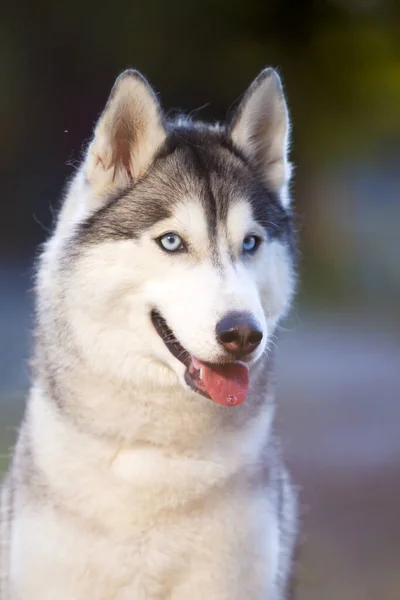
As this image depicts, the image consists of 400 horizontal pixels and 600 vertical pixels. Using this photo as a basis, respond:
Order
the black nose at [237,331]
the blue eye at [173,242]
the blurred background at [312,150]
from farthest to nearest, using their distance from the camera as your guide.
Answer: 1. the blurred background at [312,150]
2. the blue eye at [173,242]
3. the black nose at [237,331]

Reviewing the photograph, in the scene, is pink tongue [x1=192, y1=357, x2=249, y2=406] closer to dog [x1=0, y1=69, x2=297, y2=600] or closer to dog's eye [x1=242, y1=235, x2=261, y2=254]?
dog [x1=0, y1=69, x2=297, y2=600]

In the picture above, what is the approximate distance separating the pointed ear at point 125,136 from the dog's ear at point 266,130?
0.51 feet

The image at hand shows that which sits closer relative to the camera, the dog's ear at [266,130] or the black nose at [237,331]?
the black nose at [237,331]

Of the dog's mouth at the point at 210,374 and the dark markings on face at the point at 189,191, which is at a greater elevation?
the dark markings on face at the point at 189,191

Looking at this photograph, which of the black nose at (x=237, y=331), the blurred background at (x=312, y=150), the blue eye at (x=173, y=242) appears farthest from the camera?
the blurred background at (x=312, y=150)

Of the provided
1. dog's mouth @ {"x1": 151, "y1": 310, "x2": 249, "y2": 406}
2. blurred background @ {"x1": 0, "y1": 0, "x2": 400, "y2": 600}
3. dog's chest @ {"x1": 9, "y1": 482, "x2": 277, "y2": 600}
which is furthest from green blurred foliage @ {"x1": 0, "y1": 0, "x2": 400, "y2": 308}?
dog's chest @ {"x1": 9, "y1": 482, "x2": 277, "y2": 600}

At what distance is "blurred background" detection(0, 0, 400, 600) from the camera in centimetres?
198

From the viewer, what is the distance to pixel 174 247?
125cm

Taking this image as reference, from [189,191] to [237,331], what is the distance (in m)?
0.28

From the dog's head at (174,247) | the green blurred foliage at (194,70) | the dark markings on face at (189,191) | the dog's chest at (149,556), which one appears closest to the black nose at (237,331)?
the dog's head at (174,247)

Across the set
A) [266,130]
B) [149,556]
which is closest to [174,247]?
[266,130]

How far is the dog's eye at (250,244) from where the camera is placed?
1304 millimetres

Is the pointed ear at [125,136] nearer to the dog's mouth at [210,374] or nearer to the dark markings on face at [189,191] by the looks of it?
the dark markings on face at [189,191]

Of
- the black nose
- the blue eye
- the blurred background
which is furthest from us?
the blurred background
